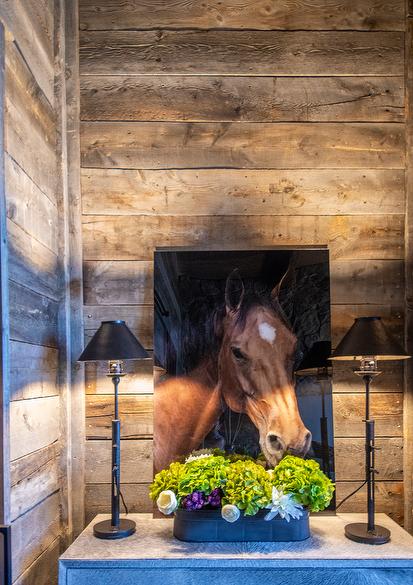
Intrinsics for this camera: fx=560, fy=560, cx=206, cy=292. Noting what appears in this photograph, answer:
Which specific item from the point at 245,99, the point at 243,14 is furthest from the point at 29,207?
the point at 243,14

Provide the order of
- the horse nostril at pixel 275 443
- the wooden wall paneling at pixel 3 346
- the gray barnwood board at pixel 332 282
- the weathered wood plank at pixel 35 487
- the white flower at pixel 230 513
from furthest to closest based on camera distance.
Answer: the gray barnwood board at pixel 332 282
the horse nostril at pixel 275 443
the white flower at pixel 230 513
the weathered wood plank at pixel 35 487
the wooden wall paneling at pixel 3 346

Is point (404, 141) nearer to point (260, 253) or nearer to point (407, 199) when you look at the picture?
point (407, 199)

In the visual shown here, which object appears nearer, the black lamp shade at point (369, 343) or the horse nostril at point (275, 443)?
the black lamp shade at point (369, 343)

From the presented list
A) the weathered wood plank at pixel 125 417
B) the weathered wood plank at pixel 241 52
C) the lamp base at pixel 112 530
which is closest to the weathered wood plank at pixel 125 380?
the weathered wood plank at pixel 125 417

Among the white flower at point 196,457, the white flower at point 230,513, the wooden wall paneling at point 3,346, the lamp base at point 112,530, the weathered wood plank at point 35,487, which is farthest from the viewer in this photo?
the white flower at point 196,457

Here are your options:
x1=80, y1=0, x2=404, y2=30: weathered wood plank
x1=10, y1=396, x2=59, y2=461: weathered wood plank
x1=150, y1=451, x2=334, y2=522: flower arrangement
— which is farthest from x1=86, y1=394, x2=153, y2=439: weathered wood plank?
x1=80, y1=0, x2=404, y2=30: weathered wood plank

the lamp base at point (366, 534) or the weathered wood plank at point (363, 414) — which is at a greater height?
the weathered wood plank at point (363, 414)

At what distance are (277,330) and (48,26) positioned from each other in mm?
1492

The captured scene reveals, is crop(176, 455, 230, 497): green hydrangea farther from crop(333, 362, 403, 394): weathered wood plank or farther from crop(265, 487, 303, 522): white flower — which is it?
crop(333, 362, 403, 394): weathered wood plank

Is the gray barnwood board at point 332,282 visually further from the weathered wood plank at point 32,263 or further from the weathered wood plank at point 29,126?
the weathered wood plank at point 29,126

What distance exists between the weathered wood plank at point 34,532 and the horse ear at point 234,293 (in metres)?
0.99

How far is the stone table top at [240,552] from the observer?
5.67ft

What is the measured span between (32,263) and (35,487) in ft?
2.49

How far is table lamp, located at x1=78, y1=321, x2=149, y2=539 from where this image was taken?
192 cm
